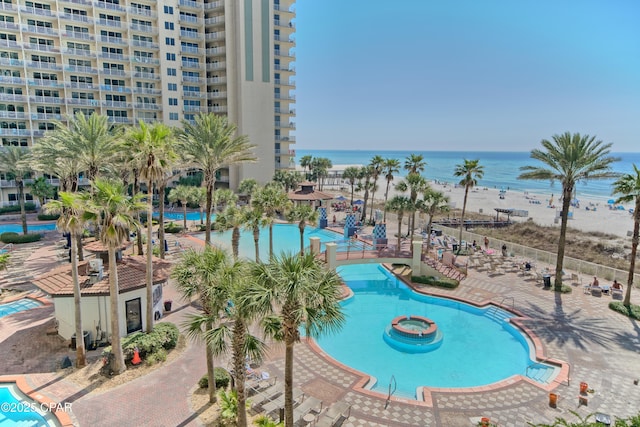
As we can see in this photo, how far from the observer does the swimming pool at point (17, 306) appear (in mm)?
22203

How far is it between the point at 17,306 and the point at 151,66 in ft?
165

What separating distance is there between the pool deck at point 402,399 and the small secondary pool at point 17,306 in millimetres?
1839

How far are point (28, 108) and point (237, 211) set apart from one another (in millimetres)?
49815

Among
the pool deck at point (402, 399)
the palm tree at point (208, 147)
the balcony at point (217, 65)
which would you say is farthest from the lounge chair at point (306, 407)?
the balcony at point (217, 65)

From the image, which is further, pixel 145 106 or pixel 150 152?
pixel 145 106

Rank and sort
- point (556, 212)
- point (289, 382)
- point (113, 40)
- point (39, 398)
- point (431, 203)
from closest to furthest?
point (289, 382)
point (39, 398)
point (431, 203)
point (113, 40)
point (556, 212)

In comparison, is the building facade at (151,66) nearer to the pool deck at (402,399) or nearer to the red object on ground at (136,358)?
the pool deck at (402,399)

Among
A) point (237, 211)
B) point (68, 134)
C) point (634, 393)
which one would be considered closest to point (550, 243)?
point (634, 393)

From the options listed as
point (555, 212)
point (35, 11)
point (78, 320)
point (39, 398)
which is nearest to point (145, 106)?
point (35, 11)

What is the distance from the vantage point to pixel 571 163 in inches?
1032

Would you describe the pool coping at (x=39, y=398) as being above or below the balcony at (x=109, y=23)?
below

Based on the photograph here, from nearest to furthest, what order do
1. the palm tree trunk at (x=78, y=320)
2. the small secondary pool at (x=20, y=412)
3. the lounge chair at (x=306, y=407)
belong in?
the small secondary pool at (x=20, y=412)
the lounge chair at (x=306, y=407)
the palm tree trunk at (x=78, y=320)

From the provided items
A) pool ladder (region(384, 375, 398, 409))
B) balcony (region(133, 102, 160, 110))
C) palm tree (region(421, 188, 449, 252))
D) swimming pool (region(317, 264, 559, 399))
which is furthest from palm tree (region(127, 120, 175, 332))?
balcony (region(133, 102, 160, 110))

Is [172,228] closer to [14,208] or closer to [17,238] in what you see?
[17,238]
